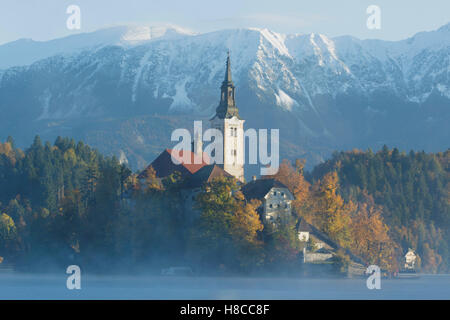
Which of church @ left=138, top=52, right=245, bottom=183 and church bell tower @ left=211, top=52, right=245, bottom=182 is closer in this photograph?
church @ left=138, top=52, right=245, bottom=183

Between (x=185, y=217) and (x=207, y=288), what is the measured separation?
27.4 meters

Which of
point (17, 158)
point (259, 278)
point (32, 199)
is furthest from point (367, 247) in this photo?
point (17, 158)

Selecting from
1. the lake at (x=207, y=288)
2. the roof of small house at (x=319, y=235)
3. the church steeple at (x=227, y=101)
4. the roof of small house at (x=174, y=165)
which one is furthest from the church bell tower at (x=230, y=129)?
the lake at (x=207, y=288)

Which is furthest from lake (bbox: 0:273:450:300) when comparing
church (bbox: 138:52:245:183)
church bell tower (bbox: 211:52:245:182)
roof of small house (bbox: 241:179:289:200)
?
church bell tower (bbox: 211:52:245:182)

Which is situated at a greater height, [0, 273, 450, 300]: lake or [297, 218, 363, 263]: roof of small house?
[297, 218, 363, 263]: roof of small house

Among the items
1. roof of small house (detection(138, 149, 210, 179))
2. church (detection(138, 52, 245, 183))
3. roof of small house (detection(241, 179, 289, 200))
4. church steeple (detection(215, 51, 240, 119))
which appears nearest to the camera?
roof of small house (detection(241, 179, 289, 200))

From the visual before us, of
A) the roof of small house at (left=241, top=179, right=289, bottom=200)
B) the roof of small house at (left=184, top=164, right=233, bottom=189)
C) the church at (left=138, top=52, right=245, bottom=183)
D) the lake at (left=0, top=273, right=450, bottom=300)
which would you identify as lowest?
the lake at (left=0, top=273, right=450, bottom=300)

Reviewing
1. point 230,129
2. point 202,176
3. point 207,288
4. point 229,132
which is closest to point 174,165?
point 202,176

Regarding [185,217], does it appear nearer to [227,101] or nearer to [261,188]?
[261,188]

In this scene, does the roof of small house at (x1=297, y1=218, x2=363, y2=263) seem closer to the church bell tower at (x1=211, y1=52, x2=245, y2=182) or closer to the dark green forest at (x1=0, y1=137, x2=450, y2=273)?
the dark green forest at (x1=0, y1=137, x2=450, y2=273)

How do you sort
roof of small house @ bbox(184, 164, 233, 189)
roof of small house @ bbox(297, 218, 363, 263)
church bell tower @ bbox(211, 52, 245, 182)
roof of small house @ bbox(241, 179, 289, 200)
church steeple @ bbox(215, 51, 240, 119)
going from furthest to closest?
1. church bell tower @ bbox(211, 52, 245, 182)
2. church steeple @ bbox(215, 51, 240, 119)
3. roof of small house @ bbox(184, 164, 233, 189)
4. roof of small house @ bbox(241, 179, 289, 200)
5. roof of small house @ bbox(297, 218, 363, 263)

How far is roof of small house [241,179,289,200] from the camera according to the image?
366ft

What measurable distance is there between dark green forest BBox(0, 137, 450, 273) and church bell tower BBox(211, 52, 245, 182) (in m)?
14.1
